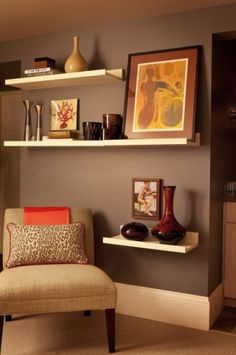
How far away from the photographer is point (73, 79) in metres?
3.09

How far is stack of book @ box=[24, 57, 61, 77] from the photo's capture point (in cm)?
320

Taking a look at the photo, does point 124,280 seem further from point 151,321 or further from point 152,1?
point 152,1

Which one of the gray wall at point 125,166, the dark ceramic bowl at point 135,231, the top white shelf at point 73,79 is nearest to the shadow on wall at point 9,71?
the gray wall at point 125,166

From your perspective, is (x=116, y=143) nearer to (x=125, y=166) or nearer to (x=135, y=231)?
(x=125, y=166)

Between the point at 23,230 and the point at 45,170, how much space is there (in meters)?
0.80

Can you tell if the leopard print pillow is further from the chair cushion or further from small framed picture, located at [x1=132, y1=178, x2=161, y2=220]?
small framed picture, located at [x1=132, y1=178, x2=161, y2=220]

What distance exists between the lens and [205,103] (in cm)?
285

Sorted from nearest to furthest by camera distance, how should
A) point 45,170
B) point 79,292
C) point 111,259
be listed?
1. point 79,292
2. point 111,259
3. point 45,170

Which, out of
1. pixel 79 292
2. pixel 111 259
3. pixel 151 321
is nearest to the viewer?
pixel 79 292

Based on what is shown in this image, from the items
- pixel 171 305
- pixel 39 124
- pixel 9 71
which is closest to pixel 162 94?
pixel 39 124

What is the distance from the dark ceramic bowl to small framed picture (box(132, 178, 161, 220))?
0.16 metres

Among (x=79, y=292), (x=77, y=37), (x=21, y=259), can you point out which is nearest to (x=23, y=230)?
(x=21, y=259)

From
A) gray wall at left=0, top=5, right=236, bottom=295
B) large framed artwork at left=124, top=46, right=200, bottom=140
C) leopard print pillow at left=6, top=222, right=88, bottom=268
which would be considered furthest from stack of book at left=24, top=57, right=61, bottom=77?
leopard print pillow at left=6, top=222, right=88, bottom=268

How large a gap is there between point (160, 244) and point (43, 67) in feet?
5.34
